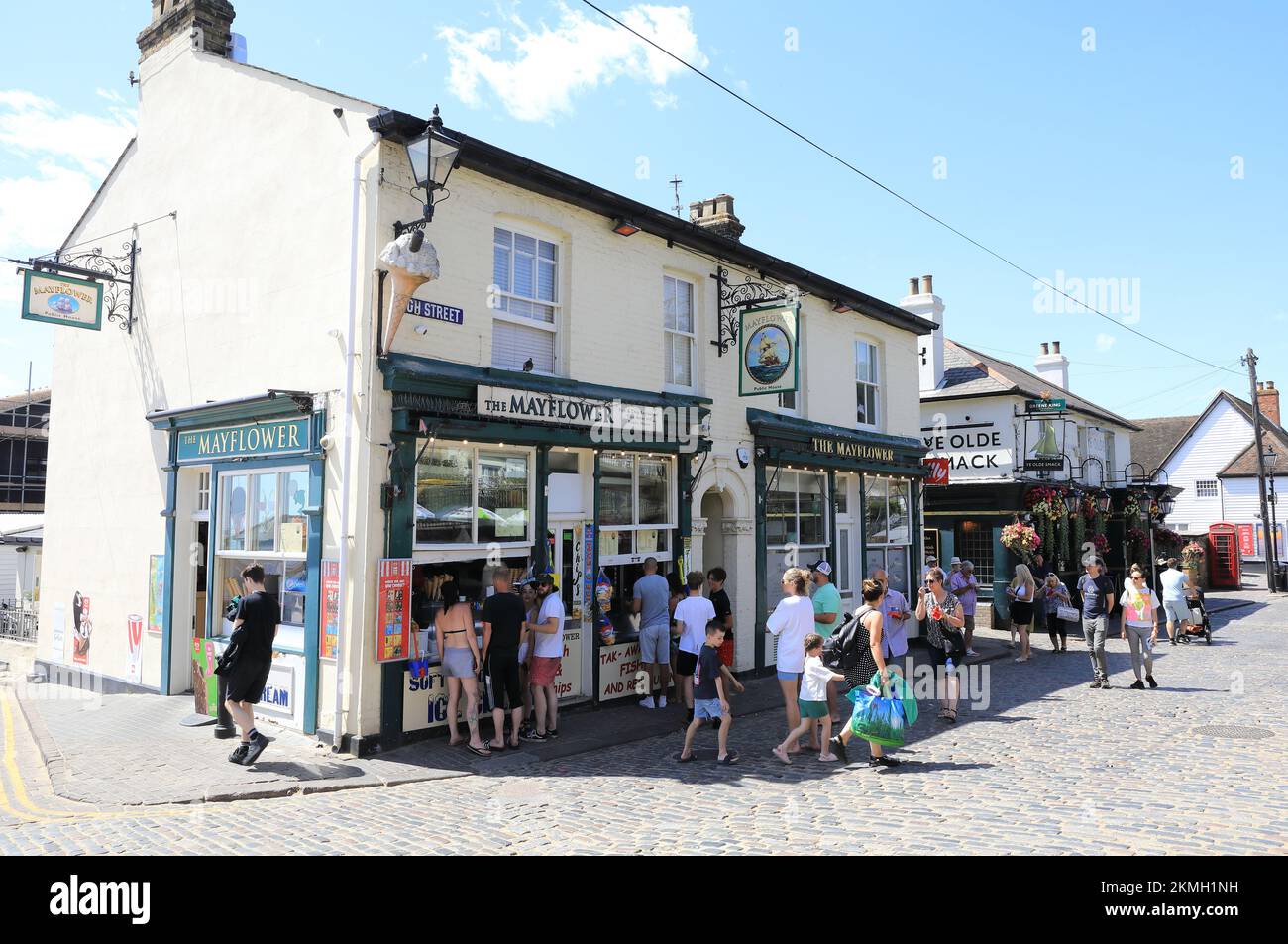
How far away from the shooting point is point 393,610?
8.90 metres

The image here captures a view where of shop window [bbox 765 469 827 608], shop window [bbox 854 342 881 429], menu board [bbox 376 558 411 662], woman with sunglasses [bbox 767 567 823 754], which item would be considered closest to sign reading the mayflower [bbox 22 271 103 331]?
menu board [bbox 376 558 411 662]

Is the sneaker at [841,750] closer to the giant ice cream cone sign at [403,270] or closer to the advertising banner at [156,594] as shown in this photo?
the giant ice cream cone sign at [403,270]

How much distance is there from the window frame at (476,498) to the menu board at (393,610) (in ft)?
1.69

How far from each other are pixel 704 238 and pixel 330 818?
9.63 metres

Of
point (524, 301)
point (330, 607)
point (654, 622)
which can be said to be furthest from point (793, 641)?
point (524, 301)

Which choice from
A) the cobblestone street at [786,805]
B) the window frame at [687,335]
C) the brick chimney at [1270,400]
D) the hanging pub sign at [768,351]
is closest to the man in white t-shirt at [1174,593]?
the cobblestone street at [786,805]

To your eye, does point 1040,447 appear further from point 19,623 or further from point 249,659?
point 19,623

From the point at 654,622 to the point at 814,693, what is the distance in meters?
3.09

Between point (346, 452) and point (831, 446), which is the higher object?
point (831, 446)

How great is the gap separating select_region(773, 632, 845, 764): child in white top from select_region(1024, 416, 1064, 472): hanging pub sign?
53.8 ft

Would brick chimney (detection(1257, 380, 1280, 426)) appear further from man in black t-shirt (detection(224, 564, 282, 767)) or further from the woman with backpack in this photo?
man in black t-shirt (detection(224, 564, 282, 767))

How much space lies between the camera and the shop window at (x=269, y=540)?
993 centimetres

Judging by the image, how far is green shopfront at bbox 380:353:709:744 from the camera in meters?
9.27

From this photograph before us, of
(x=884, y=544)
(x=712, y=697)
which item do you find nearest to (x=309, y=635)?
(x=712, y=697)
